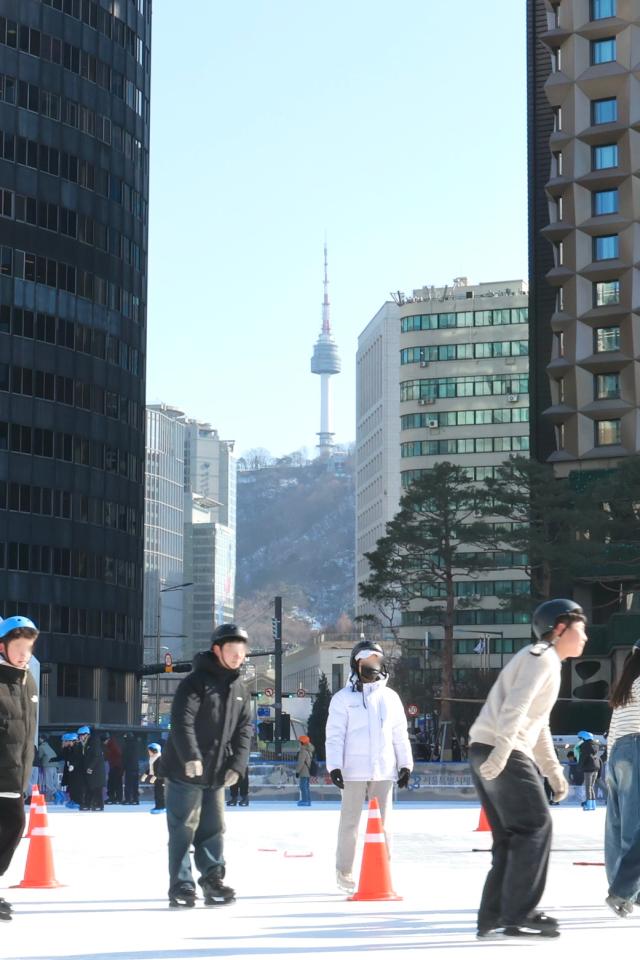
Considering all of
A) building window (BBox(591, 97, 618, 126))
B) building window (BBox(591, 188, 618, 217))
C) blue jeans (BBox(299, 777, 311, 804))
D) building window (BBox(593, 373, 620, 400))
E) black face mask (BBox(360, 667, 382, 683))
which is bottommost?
blue jeans (BBox(299, 777, 311, 804))

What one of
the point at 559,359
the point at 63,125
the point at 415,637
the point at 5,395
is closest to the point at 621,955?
the point at 559,359

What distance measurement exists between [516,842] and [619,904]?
1.36 meters

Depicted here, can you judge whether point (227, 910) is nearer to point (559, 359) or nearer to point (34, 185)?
point (559, 359)

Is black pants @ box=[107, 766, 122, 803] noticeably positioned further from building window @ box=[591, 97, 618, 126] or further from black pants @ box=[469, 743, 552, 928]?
building window @ box=[591, 97, 618, 126]

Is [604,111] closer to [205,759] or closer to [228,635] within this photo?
[228,635]

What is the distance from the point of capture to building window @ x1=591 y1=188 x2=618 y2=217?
A: 245 feet

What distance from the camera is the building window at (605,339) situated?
74438 millimetres

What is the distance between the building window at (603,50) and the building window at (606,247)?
737 centimetres

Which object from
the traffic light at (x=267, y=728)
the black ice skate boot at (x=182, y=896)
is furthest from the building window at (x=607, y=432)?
the black ice skate boot at (x=182, y=896)

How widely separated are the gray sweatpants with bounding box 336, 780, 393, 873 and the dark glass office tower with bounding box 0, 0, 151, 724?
67.5m

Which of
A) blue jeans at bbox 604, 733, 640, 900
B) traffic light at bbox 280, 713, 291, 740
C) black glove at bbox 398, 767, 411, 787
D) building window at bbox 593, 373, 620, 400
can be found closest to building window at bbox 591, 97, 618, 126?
building window at bbox 593, 373, 620, 400

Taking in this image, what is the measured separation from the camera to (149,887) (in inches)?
520

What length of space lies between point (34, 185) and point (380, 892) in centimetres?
7340

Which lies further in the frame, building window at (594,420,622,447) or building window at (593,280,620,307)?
building window at (594,420,622,447)
